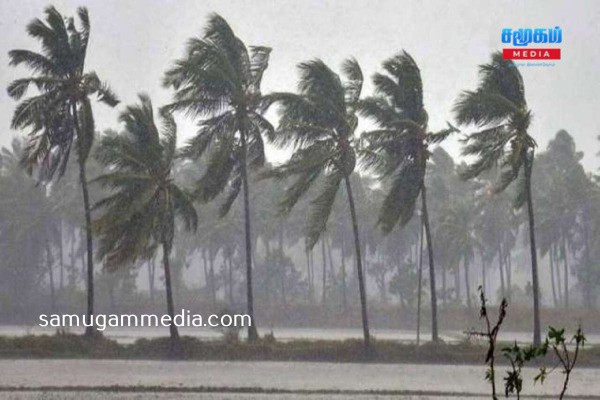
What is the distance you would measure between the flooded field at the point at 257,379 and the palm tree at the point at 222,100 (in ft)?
18.5

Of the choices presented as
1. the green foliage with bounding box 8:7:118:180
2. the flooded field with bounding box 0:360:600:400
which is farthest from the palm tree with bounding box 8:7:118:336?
the flooded field with bounding box 0:360:600:400

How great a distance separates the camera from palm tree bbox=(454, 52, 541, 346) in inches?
896

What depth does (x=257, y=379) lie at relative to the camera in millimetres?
15523

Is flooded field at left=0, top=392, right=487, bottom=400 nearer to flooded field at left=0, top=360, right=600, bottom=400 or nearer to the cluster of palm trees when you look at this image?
flooded field at left=0, top=360, right=600, bottom=400

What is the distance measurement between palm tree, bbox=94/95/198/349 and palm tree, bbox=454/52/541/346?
9496 millimetres

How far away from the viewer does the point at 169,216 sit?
891 inches

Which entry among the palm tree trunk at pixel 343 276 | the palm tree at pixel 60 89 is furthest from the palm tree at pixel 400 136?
the palm tree trunk at pixel 343 276

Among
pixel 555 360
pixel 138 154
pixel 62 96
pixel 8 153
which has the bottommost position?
pixel 555 360

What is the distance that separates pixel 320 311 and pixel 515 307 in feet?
40.8

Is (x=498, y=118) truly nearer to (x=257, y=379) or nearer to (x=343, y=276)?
(x=257, y=379)

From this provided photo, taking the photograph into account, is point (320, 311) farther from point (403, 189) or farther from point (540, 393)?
point (540, 393)

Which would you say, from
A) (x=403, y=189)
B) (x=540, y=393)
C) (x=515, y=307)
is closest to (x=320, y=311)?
(x=515, y=307)

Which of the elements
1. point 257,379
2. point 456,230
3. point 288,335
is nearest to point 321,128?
point 257,379

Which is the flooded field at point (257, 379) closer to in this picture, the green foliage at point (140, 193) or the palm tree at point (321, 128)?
the green foliage at point (140, 193)
